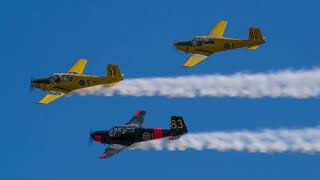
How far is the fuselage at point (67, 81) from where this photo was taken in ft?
363

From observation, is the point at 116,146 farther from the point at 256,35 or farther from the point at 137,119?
the point at 256,35

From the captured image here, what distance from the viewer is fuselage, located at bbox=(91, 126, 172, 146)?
3979 inches

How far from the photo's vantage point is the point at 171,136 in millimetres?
100000

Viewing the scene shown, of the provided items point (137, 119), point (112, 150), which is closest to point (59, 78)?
point (137, 119)

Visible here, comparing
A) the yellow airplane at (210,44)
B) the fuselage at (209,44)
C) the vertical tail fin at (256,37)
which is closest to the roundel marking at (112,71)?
the yellow airplane at (210,44)

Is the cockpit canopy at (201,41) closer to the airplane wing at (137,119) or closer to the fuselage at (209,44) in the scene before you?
the fuselage at (209,44)

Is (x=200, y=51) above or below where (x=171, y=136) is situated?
above

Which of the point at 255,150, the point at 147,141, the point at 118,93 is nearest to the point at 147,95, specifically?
the point at 118,93

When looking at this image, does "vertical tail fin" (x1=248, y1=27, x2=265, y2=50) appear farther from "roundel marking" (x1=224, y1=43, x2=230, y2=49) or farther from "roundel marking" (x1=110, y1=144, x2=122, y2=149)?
"roundel marking" (x1=110, y1=144, x2=122, y2=149)

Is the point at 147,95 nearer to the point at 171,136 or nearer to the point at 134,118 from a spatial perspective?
the point at 134,118

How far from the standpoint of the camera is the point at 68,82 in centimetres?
11188

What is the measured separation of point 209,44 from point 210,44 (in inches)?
4.8

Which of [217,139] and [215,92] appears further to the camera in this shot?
[215,92]

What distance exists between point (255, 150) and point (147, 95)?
1789 cm
